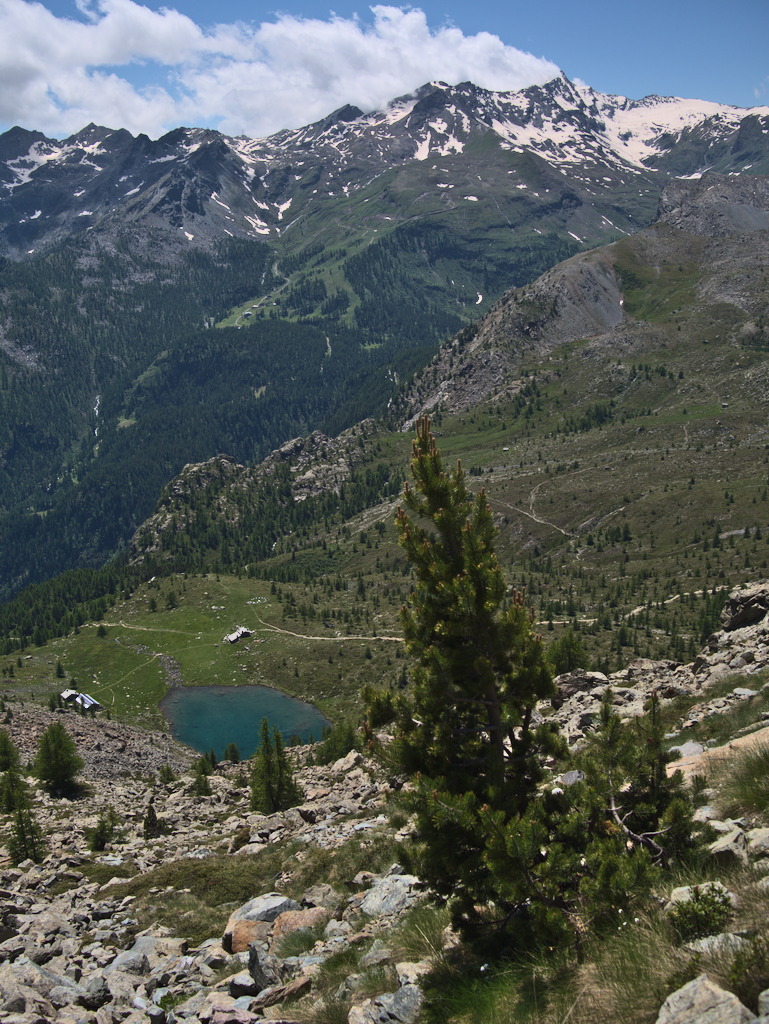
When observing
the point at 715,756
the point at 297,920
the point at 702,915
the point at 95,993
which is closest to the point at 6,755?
the point at 95,993

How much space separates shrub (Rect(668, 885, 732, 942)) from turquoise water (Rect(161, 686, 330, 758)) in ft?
384

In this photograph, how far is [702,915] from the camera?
1027cm

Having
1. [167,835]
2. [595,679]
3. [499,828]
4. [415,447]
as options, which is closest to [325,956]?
[499,828]

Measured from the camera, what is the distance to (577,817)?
13.9 m

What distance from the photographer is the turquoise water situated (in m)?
128

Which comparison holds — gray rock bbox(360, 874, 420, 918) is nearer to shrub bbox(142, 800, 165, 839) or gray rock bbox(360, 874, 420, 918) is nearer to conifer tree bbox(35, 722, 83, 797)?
shrub bbox(142, 800, 165, 839)

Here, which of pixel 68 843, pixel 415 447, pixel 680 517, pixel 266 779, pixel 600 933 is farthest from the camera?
pixel 680 517

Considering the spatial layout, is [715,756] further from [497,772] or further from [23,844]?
[23,844]

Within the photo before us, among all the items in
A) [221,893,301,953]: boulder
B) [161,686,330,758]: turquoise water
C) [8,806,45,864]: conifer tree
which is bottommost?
[161,686,330,758]: turquoise water

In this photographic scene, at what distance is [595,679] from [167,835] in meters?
30.9

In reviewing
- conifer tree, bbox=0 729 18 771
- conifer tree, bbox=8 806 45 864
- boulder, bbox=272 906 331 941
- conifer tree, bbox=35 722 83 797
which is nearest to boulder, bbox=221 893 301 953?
boulder, bbox=272 906 331 941

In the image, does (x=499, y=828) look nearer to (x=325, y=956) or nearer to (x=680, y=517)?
(x=325, y=956)

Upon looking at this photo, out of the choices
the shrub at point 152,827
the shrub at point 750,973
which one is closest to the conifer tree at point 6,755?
the shrub at point 152,827

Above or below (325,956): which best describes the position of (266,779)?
below
